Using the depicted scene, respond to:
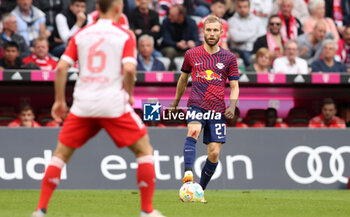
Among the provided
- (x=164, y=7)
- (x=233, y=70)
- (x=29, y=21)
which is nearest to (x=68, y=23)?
(x=29, y=21)

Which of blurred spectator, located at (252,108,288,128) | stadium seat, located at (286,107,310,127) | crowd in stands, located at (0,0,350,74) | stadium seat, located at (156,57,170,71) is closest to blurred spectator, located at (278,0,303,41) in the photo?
crowd in stands, located at (0,0,350,74)

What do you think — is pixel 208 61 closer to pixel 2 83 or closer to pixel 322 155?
pixel 322 155

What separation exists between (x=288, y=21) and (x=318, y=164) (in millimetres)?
4601

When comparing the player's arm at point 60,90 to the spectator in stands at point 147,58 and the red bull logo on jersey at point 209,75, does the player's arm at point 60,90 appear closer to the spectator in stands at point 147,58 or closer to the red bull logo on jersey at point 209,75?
the red bull logo on jersey at point 209,75

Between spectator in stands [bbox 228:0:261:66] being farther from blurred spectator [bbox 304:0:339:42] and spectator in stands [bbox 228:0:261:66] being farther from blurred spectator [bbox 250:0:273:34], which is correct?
blurred spectator [bbox 304:0:339:42]

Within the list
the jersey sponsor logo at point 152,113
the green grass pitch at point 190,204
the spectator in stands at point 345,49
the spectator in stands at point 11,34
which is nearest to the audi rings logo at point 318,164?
the green grass pitch at point 190,204

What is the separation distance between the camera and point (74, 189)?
12945 mm

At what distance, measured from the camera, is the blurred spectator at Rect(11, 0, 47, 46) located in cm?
1556

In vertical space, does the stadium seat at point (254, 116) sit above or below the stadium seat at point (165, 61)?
below

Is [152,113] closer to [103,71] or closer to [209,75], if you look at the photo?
[209,75]

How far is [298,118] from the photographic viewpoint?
15828 millimetres

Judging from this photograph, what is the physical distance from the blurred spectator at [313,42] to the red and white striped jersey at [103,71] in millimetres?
10318

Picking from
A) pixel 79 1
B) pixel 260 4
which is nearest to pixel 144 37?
pixel 79 1

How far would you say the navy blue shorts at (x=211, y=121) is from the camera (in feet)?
32.4
